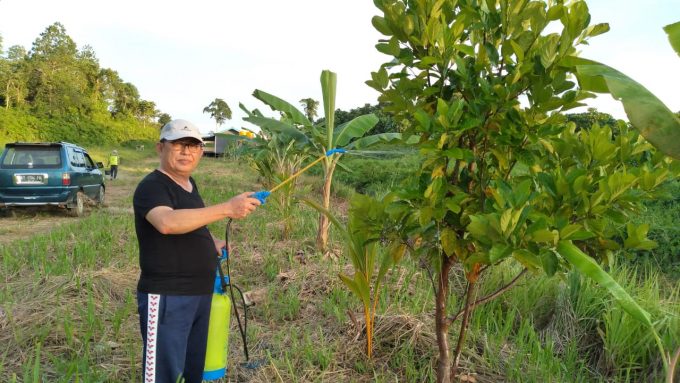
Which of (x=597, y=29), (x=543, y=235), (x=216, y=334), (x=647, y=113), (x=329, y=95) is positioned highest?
(x=329, y=95)

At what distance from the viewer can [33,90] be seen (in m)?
39.2

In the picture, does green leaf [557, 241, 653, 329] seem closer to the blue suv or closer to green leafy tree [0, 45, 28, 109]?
the blue suv

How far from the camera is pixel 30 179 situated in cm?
788

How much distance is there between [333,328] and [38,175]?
7.41 metres

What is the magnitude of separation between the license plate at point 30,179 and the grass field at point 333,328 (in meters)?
3.93

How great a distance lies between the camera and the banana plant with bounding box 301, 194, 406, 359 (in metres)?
1.89

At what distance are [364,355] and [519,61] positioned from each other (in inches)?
78.5

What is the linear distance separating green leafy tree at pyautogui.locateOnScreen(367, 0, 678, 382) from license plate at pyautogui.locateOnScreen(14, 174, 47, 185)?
834 cm

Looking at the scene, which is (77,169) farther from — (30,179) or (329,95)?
(329,95)

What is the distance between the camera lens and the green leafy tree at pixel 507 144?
138cm

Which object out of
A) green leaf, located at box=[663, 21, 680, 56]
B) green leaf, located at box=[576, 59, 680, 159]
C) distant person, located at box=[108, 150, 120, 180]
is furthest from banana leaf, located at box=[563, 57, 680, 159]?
distant person, located at box=[108, 150, 120, 180]

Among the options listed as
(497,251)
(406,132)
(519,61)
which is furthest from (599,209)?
(406,132)

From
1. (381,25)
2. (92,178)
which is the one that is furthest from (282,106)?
(92,178)

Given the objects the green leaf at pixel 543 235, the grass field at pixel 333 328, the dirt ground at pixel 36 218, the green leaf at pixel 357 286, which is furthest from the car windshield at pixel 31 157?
the green leaf at pixel 543 235
